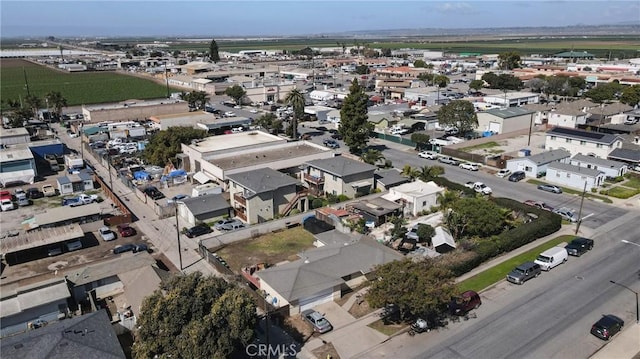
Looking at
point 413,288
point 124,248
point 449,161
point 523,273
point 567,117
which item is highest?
point 567,117

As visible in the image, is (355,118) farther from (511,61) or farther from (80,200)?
(511,61)

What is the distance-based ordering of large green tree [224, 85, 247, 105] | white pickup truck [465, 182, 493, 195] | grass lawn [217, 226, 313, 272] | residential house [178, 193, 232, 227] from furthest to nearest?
1. large green tree [224, 85, 247, 105]
2. white pickup truck [465, 182, 493, 195]
3. residential house [178, 193, 232, 227]
4. grass lawn [217, 226, 313, 272]

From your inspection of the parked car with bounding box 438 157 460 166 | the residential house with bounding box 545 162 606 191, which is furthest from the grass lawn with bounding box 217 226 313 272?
the residential house with bounding box 545 162 606 191

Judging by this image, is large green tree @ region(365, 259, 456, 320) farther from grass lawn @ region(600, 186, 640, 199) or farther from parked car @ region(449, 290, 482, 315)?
grass lawn @ region(600, 186, 640, 199)

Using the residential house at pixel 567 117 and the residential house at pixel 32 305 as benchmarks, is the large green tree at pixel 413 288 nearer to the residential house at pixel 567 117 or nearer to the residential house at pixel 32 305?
the residential house at pixel 32 305

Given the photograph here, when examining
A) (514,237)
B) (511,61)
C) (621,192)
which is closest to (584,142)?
(621,192)

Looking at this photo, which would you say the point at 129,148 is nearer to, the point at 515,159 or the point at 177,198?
the point at 177,198

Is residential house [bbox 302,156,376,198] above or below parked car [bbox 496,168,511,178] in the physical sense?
above
